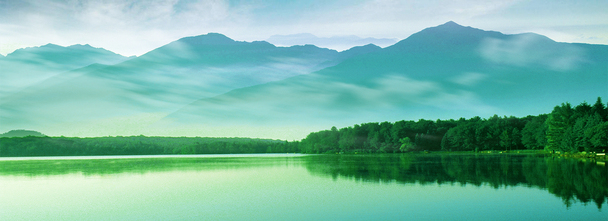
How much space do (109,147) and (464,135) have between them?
120568 mm

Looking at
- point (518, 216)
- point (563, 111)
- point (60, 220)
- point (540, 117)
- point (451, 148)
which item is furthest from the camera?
point (451, 148)

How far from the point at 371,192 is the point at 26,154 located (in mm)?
145502

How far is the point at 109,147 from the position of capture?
158000 millimetres

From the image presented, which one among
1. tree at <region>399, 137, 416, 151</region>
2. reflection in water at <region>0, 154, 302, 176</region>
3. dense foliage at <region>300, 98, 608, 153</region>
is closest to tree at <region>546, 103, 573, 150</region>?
dense foliage at <region>300, 98, 608, 153</region>

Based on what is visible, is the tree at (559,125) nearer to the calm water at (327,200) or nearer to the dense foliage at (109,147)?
the calm water at (327,200)

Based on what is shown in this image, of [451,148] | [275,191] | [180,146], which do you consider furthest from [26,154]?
[275,191]

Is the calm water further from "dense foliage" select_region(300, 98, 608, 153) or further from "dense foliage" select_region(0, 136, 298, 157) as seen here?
"dense foliage" select_region(0, 136, 298, 157)

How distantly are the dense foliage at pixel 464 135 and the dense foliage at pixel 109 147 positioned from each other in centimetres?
2332

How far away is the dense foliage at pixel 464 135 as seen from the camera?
74.5 m

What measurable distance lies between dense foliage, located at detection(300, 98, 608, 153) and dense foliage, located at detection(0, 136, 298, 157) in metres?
23.3

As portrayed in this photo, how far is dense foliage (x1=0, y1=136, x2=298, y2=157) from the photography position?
138 m

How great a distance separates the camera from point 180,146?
609 ft

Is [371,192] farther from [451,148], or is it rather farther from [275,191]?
[451,148]

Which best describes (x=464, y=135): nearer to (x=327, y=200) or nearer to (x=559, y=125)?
(x=559, y=125)
